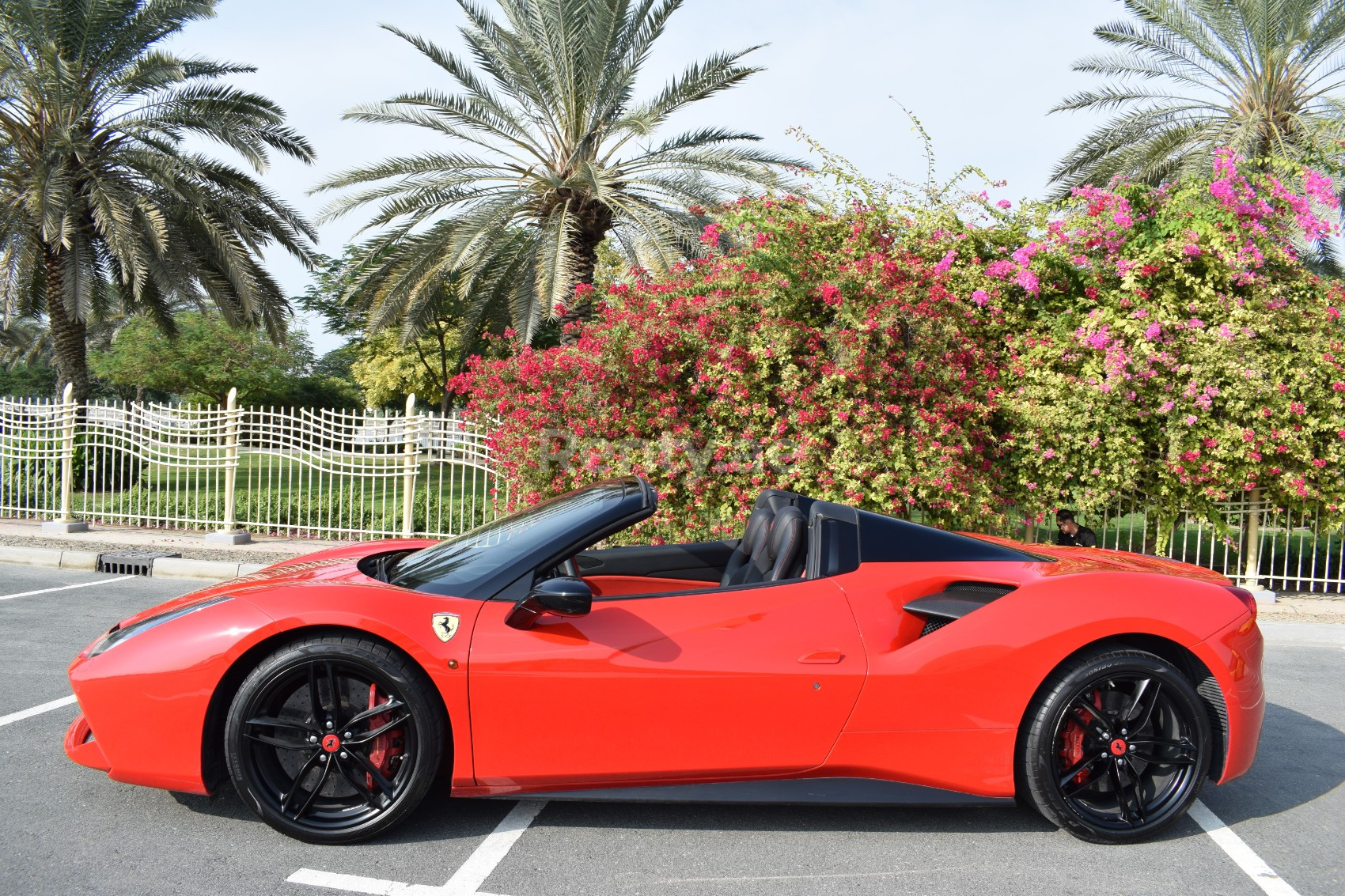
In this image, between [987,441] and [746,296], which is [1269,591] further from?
[746,296]

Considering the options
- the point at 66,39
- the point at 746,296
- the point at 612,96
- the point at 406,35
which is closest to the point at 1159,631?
the point at 746,296

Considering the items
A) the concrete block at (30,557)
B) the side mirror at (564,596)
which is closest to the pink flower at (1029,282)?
the side mirror at (564,596)

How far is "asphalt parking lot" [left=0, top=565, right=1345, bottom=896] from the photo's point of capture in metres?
2.85

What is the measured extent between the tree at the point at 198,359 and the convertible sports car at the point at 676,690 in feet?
105

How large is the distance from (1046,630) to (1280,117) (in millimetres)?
14917

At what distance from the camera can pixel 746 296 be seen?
8359 millimetres

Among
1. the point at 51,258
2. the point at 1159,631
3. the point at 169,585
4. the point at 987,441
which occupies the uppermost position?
the point at 51,258

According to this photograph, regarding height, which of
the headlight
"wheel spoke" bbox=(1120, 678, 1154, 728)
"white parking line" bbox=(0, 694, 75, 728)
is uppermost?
the headlight

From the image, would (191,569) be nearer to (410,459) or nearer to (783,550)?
(410,459)

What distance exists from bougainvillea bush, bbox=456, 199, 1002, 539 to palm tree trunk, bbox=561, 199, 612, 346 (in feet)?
14.4

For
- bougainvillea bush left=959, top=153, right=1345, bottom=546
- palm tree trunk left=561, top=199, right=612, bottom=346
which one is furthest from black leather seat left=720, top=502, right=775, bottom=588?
palm tree trunk left=561, top=199, right=612, bottom=346

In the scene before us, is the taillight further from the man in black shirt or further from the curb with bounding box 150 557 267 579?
the curb with bounding box 150 557 267 579

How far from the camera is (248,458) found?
11672mm

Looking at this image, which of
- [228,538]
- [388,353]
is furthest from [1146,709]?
[388,353]
